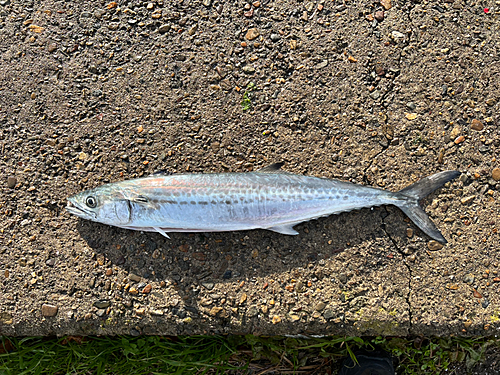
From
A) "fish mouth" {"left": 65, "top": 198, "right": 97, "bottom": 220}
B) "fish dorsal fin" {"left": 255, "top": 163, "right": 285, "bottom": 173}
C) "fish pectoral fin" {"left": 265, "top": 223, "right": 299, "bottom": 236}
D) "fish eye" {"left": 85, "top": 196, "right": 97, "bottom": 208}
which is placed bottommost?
"fish pectoral fin" {"left": 265, "top": 223, "right": 299, "bottom": 236}

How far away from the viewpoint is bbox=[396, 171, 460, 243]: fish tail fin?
9.43 feet

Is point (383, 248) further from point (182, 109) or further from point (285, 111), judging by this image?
point (182, 109)

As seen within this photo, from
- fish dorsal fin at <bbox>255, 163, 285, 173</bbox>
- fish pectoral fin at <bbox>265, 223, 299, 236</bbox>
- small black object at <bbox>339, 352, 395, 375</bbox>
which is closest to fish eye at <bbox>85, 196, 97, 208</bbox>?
fish dorsal fin at <bbox>255, 163, 285, 173</bbox>

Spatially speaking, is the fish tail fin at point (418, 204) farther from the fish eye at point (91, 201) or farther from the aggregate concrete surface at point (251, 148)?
the fish eye at point (91, 201)

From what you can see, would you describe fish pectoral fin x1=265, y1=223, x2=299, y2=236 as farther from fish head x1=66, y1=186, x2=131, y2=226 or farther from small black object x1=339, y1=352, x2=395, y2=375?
small black object x1=339, y1=352, x2=395, y2=375

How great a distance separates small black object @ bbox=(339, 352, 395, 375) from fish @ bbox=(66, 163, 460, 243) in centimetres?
123

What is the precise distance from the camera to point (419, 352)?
10.1 ft

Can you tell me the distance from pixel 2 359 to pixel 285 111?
3610mm

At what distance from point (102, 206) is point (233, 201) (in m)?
1.13

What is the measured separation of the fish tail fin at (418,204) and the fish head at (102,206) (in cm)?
236

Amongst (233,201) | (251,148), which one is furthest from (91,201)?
(251,148)

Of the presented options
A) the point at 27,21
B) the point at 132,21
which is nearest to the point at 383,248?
the point at 132,21

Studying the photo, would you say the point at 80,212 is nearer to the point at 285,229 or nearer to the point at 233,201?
the point at 233,201

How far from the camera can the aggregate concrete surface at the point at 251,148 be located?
2.89 metres
